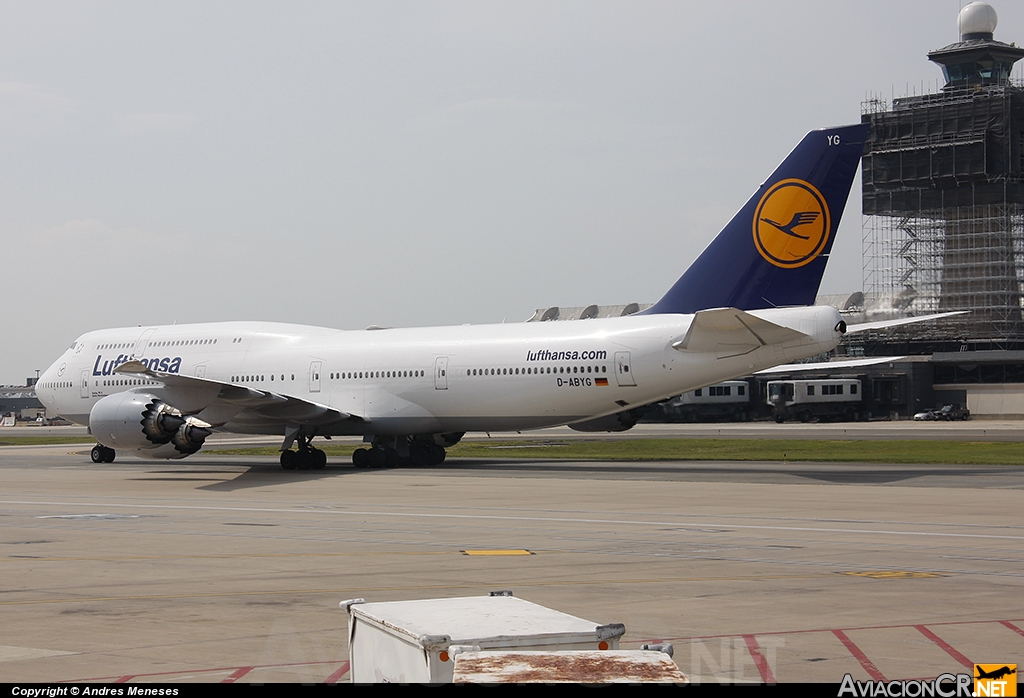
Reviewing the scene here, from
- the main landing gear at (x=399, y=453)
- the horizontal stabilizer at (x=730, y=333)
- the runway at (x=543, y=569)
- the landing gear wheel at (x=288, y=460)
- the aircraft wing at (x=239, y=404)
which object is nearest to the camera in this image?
the runway at (x=543, y=569)

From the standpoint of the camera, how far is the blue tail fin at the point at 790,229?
3120 centimetres

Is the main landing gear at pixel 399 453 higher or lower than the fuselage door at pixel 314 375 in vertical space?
lower

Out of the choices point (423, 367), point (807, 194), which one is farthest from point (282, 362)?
point (807, 194)

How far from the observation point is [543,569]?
14609 millimetres

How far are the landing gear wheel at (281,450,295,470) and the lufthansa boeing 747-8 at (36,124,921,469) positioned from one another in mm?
50

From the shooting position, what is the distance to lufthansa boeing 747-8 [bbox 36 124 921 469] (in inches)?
1232

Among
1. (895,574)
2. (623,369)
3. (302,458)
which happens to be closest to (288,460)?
(302,458)

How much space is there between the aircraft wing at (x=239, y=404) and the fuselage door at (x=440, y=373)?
3.16 m

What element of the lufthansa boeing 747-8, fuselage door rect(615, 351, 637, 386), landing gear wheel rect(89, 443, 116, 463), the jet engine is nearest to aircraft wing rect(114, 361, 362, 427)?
the lufthansa boeing 747-8

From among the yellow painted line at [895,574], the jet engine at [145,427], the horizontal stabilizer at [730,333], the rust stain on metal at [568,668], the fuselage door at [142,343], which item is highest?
the fuselage door at [142,343]

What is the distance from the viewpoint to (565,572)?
1432 centimetres

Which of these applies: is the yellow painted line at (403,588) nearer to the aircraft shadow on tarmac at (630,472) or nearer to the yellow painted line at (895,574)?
the yellow painted line at (895,574)

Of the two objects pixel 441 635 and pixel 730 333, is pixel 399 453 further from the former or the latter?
pixel 441 635

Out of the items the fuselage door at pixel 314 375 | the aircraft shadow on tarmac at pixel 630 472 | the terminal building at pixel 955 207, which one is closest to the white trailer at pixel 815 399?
the terminal building at pixel 955 207
